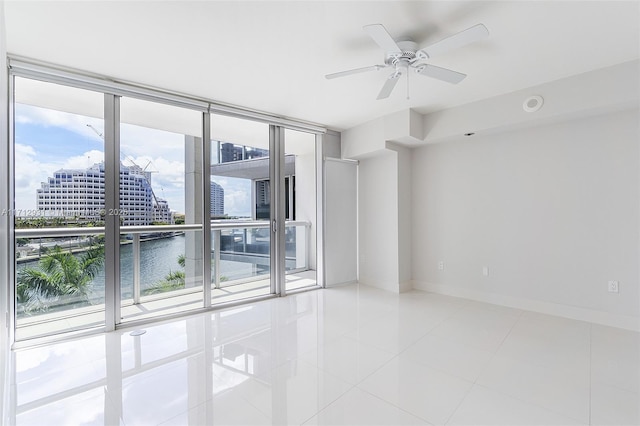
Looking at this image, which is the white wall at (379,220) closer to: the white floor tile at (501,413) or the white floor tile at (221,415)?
the white floor tile at (501,413)

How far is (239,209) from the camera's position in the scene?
4.15 meters

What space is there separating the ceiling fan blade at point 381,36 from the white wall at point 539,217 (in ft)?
7.90

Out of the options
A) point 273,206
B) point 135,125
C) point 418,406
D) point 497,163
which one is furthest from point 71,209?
point 497,163

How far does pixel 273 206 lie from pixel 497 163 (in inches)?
118

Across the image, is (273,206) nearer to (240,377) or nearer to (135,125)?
(135,125)

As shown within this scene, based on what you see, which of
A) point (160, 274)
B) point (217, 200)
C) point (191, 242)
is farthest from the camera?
point (217, 200)

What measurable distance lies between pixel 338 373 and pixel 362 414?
46cm


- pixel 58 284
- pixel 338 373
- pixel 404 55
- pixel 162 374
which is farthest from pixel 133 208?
pixel 404 55

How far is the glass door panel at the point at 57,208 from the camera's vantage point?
2.76 metres

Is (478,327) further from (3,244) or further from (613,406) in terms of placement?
(3,244)

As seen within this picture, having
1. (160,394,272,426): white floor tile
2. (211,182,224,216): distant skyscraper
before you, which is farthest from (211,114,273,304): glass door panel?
(160,394,272,426): white floor tile

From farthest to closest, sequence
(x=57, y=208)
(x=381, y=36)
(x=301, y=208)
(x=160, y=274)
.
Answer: (x=301, y=208) < (x=160, y=274) < (x=57, y=208) < (x=381, y=36)

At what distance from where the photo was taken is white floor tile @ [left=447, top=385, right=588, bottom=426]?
5.62 feet

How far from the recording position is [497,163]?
3824 mm
